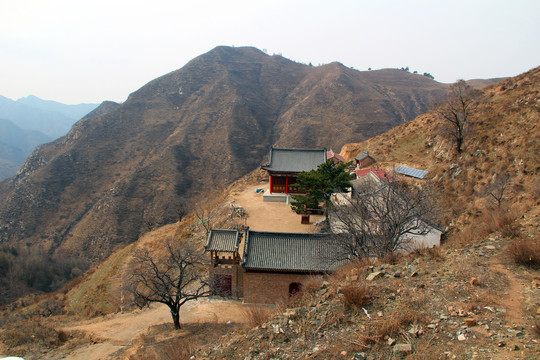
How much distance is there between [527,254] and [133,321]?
19446mm

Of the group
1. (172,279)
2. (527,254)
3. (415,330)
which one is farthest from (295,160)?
(415,330)

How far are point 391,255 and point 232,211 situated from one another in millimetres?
22024

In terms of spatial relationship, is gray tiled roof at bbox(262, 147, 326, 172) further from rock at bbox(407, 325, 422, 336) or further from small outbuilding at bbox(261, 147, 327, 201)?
rock at bbox(407, 325, 422, 336)

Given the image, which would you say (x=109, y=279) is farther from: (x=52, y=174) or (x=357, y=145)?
(x=52, y=174)

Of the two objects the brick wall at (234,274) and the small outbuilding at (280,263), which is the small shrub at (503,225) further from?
the brick wall at (234,274)

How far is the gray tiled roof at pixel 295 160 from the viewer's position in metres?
35.6

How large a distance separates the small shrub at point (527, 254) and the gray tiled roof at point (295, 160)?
1049 inches

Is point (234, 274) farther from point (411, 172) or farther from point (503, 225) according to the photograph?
point (411, 172)

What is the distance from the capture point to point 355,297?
26.9 feet

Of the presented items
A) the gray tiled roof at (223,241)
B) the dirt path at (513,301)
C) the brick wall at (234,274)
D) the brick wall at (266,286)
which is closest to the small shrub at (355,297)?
the dirt path at (513,301)

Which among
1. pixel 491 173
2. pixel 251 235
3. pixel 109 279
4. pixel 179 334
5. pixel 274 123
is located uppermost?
pixel 274 123

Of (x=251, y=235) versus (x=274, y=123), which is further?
(x=274, y=123)

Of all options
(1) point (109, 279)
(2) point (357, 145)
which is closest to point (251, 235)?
(1) point (109, 279)

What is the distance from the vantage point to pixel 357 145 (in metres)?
49.6
